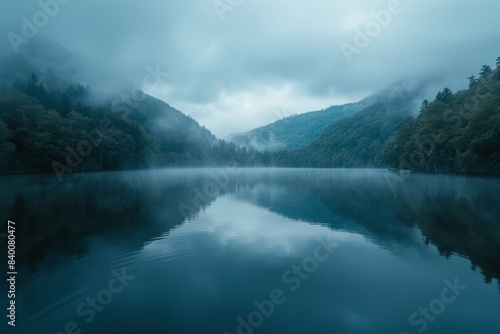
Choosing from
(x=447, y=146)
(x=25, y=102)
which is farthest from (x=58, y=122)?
(x=447, y=146)

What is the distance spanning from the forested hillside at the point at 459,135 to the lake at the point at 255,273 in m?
40.7

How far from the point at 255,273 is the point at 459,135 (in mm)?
63334

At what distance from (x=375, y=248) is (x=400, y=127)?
309 ft

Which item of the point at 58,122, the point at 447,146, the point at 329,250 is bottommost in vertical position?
the point at 329,250

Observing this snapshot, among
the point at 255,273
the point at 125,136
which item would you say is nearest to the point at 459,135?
the point at 255,273

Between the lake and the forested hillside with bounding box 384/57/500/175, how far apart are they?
4072 cm

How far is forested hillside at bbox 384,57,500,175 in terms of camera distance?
50.1 m

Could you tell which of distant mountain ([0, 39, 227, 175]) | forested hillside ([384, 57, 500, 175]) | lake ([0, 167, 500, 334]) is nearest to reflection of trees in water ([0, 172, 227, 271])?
lake ([0, 167, 500, 334])

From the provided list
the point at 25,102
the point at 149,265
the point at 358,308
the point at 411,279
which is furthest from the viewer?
the point at 25,102

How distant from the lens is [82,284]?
8695 mm

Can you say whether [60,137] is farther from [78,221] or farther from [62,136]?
[78,221]

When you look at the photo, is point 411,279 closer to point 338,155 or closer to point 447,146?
point 447,146

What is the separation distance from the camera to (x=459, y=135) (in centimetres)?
5806

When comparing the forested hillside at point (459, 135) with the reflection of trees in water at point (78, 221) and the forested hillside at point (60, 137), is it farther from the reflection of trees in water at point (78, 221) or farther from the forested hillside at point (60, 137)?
the forested hillside at point (60, 137)
